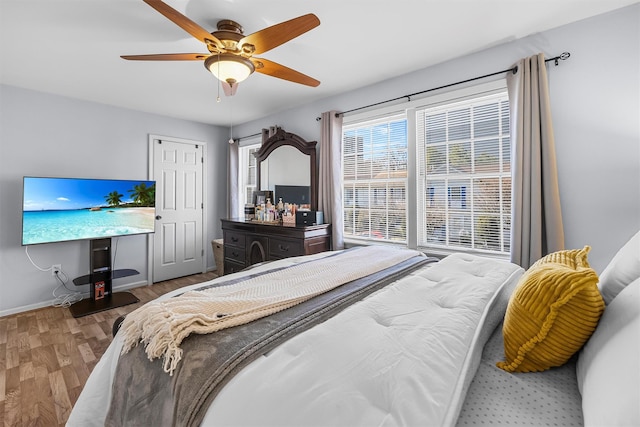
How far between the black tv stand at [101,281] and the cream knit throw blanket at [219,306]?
2939 mm

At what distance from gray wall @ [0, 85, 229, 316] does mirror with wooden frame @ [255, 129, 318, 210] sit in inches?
61.7

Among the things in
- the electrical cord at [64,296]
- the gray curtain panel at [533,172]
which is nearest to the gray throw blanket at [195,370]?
the gray curtain panel at [533,172]

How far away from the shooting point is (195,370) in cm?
79

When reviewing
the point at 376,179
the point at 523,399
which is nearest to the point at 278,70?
the point at 376,179

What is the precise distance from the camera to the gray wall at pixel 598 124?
189 cm

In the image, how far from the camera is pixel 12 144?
3127mm

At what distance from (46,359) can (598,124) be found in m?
4.51

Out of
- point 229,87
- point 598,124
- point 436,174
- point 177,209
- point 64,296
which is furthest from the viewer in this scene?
point 177,209

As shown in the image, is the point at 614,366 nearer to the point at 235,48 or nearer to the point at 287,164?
the point at 235,48

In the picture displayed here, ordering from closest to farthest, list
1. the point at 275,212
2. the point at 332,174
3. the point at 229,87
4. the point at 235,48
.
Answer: the point at 235,48, the point at 229,87, the point at 332,174, the point at 275,212

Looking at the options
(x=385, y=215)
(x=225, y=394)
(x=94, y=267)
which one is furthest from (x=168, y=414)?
(x=94, y=267)

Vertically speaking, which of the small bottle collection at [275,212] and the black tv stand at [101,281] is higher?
the small bottle collection at [275,212]

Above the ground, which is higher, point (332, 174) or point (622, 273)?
point (332, 174)

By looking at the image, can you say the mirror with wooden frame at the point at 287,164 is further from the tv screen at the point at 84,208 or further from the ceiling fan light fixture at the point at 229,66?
A: the ceiling fan light fixture at the point at 229,66
